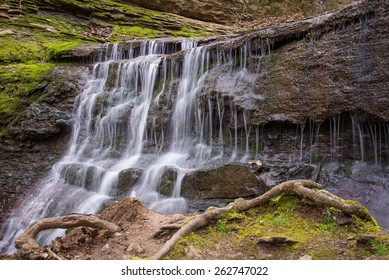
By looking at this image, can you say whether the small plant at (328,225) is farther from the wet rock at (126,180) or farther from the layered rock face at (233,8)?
the layered rock face at (233,8)

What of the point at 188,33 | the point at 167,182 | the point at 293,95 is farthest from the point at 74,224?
the point at 188,33

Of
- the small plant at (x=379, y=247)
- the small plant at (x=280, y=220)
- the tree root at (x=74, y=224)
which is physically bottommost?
the tree root at (x=74, y=224)

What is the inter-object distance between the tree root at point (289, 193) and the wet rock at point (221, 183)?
204cm

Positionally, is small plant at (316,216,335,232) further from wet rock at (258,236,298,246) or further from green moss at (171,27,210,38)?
green moss at (171,27,210,38)

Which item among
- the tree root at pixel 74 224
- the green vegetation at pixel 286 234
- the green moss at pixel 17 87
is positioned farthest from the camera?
the green moss at pixel 17 87

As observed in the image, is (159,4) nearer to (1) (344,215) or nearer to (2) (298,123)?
(2) (298,123)

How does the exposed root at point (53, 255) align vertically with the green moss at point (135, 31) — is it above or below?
below

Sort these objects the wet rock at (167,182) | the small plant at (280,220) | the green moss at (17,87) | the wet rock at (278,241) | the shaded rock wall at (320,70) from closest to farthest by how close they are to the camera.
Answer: the wet rock at (278,241) < the small plant at (280,220) < the shaded rock wall at (320,70) < the wet rock at (167,182) < the green moss at (17,87)

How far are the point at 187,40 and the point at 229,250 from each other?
8.91 metres

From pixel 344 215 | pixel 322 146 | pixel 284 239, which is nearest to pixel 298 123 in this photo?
pixel 322 146

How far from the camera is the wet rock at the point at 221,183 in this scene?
22.4 ft

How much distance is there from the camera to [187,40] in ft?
37.9

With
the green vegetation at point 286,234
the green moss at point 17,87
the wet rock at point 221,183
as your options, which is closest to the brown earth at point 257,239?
the green vegetation at point 286,234

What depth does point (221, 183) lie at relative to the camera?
23.0ft
